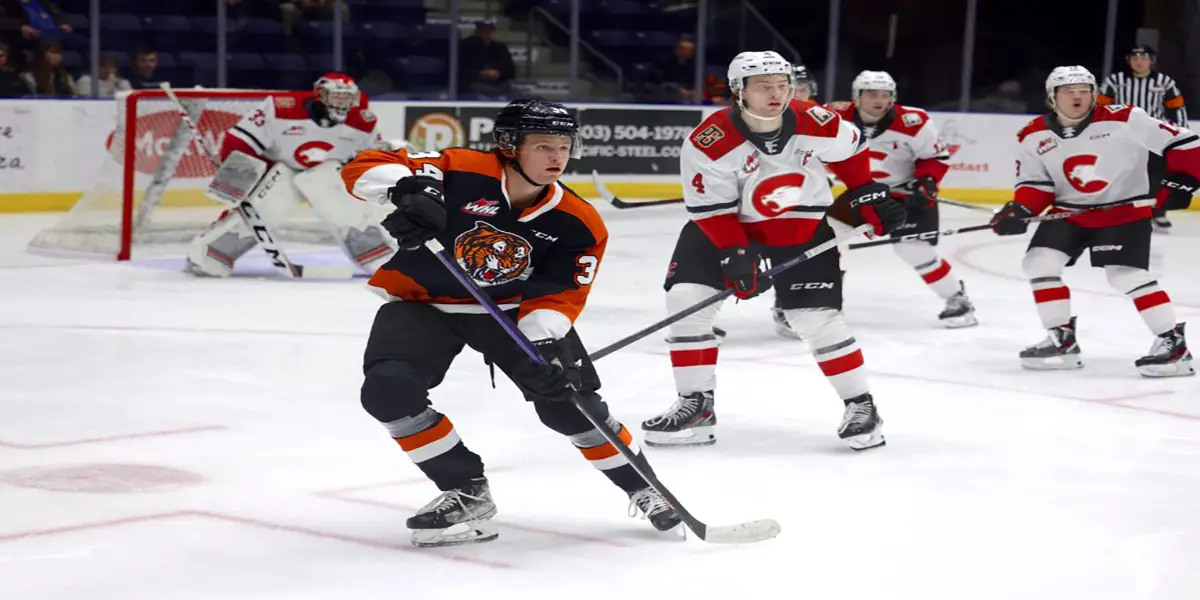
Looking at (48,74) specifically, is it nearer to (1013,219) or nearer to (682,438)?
(1013,219)

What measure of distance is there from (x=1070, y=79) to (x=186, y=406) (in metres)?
2.78

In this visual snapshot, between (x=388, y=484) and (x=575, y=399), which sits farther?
(x=388, y=484)

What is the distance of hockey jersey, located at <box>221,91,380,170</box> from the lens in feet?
22.4

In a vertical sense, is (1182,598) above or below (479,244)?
below

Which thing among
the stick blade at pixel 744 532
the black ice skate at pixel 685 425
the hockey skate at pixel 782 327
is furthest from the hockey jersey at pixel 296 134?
the stick blade at pixel 744 532

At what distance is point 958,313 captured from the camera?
604cm

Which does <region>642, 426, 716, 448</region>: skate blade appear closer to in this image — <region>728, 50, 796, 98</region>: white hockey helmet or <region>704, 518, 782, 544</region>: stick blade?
<region>728, 50, 796, 98</region>: white hockey helmet

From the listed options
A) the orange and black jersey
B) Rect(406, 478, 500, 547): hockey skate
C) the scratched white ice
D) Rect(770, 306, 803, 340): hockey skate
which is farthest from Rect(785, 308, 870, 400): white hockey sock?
Rect(770, 306, 803, 340): hockey skate

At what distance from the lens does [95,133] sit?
8648mm

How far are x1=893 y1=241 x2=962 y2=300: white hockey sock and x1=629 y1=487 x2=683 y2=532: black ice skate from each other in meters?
3.26

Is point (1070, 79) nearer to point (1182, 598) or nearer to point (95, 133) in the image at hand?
point (1182, 598)

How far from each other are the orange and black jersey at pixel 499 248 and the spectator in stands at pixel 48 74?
6255 mm

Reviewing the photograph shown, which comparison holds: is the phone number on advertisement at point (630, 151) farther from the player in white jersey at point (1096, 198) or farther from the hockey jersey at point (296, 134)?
the player in white jersey at point (1096, 198)

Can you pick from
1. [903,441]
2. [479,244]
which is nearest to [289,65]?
[903,441]
